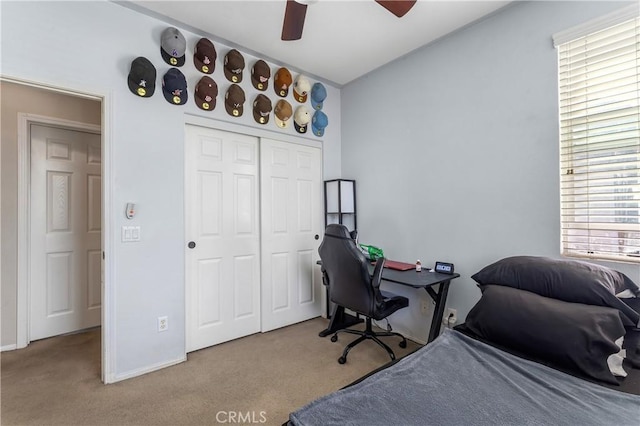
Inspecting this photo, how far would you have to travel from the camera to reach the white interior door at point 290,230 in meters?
3.00

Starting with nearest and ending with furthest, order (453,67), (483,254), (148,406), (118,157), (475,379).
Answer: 1. (475,379)
2. (148,406)
3. (118,157)
4. (483,254)
5. (453,67)

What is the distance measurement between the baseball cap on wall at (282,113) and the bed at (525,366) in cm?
234

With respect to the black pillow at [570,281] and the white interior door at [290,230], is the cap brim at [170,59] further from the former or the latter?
the black pillow at [570,281]

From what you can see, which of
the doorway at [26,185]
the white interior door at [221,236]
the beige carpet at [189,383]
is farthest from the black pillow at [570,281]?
the doorway at [26,185]

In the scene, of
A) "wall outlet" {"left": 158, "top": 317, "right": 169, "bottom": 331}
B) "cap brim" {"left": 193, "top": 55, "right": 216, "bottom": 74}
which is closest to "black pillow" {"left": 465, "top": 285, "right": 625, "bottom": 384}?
"wall outlet" {"left": 158, "top": 317, "right": 169, "bottom": 331}

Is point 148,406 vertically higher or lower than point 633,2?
lower

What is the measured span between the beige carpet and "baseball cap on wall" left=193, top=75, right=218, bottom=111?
→ 2.15m

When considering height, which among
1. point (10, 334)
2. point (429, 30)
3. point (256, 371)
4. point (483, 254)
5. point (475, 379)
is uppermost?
point (429, 30)

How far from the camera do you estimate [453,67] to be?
246cm

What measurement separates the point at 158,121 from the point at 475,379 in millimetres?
2620

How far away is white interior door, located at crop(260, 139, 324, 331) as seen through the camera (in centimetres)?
300

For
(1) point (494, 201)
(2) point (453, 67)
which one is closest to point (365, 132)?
(2) point (453, 67)

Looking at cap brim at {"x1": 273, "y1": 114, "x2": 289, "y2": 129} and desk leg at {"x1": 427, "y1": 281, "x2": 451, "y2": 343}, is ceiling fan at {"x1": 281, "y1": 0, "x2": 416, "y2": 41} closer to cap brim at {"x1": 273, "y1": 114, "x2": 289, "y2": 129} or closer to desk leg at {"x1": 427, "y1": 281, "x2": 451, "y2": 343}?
cap brim at {"x1": 273, "y1": 114, "x2": 289, "y2": 129}

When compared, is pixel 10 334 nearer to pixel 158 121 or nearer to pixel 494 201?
pixel 158 121
